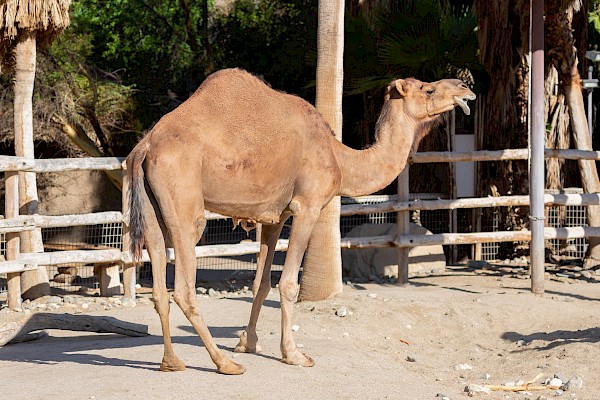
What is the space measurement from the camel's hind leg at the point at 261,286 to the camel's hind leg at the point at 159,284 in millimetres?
908

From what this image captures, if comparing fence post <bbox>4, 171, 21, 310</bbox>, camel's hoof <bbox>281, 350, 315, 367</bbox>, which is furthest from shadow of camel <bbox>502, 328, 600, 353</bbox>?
fence post <bbox>4, 171, 21, 310</bbox>

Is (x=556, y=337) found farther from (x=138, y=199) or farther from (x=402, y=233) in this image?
(x=138, y=199)

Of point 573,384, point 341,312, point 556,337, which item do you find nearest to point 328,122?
point 341,312

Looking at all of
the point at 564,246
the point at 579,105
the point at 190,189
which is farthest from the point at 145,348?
the point at 564,246

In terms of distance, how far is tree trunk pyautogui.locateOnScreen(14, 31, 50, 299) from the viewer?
37.5 feet

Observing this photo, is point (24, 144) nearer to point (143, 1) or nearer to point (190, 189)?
point (190, 189)

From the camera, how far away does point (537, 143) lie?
11.6 m

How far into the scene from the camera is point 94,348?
8195 millimetres

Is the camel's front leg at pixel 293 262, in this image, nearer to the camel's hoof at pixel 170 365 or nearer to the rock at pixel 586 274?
the camel's hoof at pixel 170 365

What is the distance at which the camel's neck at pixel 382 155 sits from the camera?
8.16 metres

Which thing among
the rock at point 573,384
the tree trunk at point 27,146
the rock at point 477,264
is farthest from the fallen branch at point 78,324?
the rock at point 477,264

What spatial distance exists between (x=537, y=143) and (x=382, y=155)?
154 inches

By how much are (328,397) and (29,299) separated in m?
6.13

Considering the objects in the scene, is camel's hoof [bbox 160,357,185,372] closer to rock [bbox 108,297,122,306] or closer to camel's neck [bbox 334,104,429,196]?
camel's neck [bbox 334,104,429,196]
